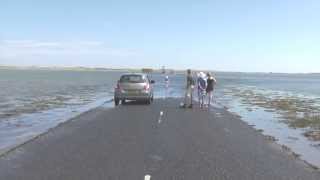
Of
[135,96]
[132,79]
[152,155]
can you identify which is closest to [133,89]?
[135,96]

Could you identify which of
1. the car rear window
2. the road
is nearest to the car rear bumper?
the car rear window

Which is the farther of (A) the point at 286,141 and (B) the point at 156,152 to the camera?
(A) the point at 286,141

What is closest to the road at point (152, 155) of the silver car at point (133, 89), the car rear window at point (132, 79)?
the silver car at point (133, 89)

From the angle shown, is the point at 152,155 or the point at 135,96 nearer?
the point at 152,155

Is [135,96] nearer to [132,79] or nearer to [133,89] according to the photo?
[133,89]

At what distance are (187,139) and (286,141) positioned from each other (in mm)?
3352

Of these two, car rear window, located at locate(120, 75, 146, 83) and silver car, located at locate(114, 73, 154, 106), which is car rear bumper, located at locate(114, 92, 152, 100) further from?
car rear window, located at locate(120, 75, 146, 83)

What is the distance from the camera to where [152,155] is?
11625mm

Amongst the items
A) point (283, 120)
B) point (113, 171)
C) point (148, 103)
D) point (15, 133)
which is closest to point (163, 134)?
point (15, 133)

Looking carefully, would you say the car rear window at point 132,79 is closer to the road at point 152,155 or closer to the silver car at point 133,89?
the silver car at point 133,89

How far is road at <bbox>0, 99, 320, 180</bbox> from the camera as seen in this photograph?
9.57 m

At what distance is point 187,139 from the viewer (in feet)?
47.9

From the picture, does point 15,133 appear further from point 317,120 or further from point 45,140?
point 317,120

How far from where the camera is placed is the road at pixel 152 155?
957 cm
